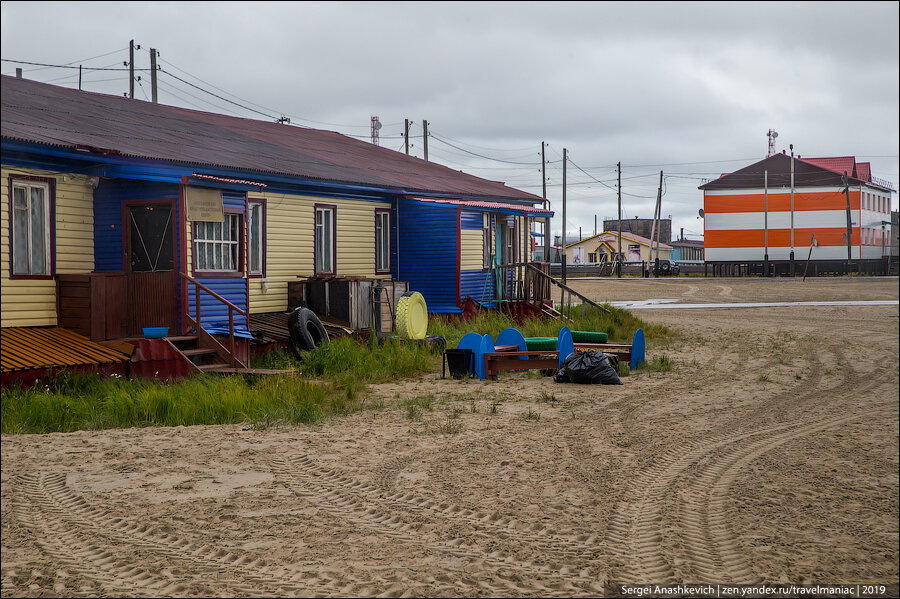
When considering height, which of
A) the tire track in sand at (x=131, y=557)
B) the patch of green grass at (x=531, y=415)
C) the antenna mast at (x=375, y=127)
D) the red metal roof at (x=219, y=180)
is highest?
the antenna mast at (x=375, y=127)

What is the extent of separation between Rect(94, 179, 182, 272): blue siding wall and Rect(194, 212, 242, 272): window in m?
0.94

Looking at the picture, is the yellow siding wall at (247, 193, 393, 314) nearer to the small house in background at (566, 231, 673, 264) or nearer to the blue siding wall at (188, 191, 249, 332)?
the blue siding wall at (188, 191, 249, 332)

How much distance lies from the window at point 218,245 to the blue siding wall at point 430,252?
6.13 m

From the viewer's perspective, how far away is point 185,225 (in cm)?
1240

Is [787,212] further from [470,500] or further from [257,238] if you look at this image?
[470,500]

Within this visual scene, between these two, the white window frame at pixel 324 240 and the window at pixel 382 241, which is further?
the window at pixel 382 241

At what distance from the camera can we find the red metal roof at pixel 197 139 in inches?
499

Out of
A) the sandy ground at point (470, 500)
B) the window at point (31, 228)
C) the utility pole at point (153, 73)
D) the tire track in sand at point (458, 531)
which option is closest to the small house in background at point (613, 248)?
the utility pole at point (153, 73)

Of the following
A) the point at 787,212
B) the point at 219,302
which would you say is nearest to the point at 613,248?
the point at 787,212

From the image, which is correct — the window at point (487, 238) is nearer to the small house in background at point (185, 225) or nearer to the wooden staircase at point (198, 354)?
the small house in background at point (185, 225)

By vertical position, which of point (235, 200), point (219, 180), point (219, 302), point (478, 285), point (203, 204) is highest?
point (219, 180)

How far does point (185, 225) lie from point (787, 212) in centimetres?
5201

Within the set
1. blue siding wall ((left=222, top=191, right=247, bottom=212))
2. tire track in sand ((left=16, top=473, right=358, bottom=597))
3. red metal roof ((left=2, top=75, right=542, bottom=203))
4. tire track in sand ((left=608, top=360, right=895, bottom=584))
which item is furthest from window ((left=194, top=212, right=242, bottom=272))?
tire track in sand ((left=608, top=360, right=895, bottom=584))

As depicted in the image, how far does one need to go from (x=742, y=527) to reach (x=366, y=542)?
243cm
